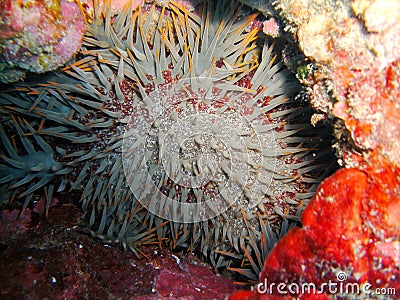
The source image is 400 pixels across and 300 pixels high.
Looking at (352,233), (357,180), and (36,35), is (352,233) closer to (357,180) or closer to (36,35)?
(357,180)

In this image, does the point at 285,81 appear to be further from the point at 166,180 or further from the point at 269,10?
the point at 166,180

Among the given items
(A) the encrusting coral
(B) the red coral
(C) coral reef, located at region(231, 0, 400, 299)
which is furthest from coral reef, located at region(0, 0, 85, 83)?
(B) the red coral

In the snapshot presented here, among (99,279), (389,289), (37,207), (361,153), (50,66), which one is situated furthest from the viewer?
(37,207)

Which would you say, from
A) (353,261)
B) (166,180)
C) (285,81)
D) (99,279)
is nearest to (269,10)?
(285,81)

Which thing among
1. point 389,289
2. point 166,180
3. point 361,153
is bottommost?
point 389,289

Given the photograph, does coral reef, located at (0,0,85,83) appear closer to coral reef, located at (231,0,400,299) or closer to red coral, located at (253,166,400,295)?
coral reef, located at (231,0,400,299)

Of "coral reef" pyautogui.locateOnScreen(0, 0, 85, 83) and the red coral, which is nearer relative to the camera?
the red coral

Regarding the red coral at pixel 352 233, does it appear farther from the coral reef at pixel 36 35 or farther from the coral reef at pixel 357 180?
the coral reef at pixel 36 35

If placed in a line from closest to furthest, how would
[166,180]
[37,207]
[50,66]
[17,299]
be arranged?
[17,299]
[50,66]
[166,180]
[37,207]
